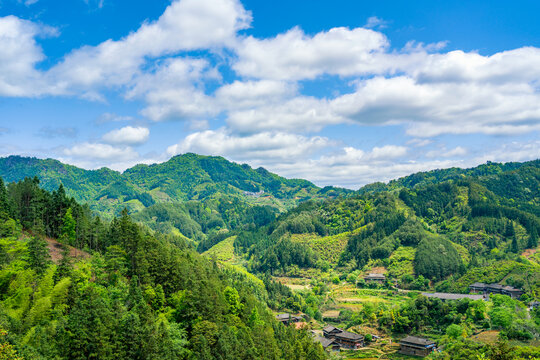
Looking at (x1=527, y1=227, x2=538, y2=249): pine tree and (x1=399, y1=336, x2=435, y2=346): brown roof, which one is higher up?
(x1=527, y1=227, x2=538, y2=249): pine tree

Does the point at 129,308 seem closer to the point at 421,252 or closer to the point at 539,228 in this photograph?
the point at 421,252

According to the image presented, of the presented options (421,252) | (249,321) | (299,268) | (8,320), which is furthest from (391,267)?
(8,320)

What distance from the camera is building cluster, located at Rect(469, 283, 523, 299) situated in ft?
347

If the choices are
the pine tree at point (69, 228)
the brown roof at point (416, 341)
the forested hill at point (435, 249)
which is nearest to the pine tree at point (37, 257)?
the pine tree at point (69, 228)

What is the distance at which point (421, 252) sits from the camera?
148250mm

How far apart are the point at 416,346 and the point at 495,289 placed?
4357 cm

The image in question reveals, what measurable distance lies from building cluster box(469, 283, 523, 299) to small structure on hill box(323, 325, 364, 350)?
47308 mm

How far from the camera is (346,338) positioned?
297ft

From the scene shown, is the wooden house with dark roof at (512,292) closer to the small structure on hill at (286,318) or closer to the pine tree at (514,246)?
the pine tree at (514,246)

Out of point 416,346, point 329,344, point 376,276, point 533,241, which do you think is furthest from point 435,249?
point 329,344

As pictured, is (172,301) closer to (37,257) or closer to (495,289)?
(37,257)

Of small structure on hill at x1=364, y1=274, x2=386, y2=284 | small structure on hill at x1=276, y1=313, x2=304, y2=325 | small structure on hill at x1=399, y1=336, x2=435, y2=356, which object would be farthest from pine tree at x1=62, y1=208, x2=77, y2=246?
small structure on hill at x1=364, y1=274, x2=386, y2=284

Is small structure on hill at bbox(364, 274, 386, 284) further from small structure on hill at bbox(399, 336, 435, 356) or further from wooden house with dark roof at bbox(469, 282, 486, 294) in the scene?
small structure on hill at bbox(399, 336, 435, 356)

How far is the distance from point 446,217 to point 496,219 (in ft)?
88.9
